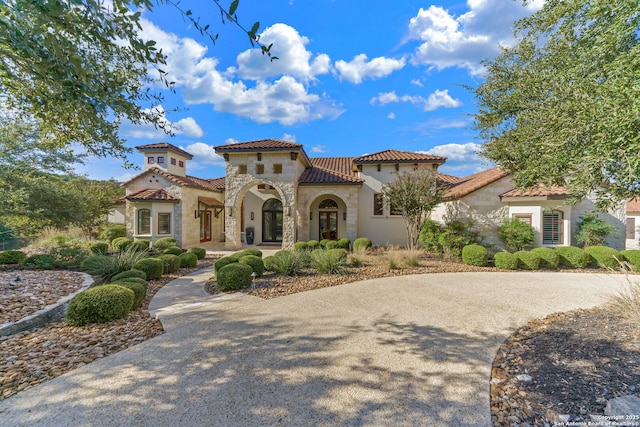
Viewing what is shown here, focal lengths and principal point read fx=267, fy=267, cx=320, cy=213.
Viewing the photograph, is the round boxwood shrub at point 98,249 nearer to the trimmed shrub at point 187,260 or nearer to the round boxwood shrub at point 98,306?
the trimmed shrub at point 187,260

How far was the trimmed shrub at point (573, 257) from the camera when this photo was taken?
10.3 metres

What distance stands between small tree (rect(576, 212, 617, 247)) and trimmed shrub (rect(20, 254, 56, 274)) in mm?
21522

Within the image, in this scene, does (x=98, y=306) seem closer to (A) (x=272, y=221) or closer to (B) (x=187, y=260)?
(B) (x=187, y=260)

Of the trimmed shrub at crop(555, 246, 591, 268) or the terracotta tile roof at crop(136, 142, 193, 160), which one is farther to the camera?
the terracotta tile roof at crop(136, 142, 193, 160)

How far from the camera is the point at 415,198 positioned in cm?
1206

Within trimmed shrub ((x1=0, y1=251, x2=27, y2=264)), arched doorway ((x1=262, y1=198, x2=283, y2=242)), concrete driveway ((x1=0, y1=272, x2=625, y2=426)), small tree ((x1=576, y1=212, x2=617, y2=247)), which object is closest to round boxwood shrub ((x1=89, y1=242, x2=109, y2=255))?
trimmed shrub ((x1=0, y1=251, x2=27, y2=264))

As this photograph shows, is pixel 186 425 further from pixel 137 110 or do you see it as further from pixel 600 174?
pixel 600 174

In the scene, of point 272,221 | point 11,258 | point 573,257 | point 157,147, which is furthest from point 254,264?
point 157,147

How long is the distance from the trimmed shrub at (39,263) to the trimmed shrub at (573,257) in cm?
1903

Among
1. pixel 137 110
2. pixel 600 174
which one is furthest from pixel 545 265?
pixel 137 110

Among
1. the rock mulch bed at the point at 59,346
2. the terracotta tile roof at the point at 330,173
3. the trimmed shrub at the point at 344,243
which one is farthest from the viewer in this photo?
the terracotta tile roof at the point at 330,173

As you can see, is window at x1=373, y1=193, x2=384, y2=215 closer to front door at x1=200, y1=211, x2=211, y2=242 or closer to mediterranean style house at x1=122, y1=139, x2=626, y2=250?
mediterranean style house at x1=122, y1=139, x2=626, y2=250

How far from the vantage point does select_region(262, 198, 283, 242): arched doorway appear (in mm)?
18406

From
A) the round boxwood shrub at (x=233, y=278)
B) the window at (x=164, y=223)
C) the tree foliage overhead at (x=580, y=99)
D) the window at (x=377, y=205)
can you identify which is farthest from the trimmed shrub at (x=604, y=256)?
the window at (x=164, y=223)
